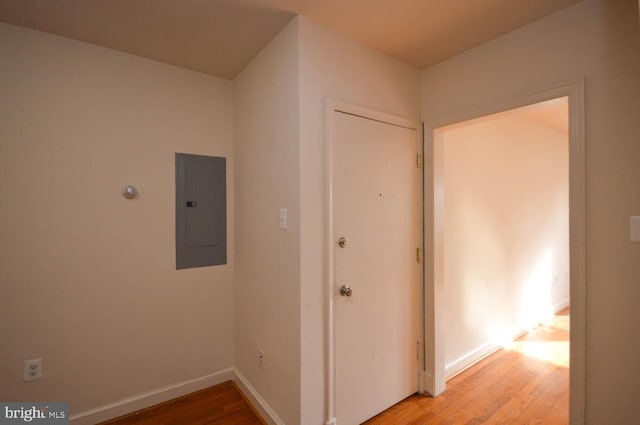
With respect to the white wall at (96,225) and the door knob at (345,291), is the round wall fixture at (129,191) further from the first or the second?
the door knob at (345,291)

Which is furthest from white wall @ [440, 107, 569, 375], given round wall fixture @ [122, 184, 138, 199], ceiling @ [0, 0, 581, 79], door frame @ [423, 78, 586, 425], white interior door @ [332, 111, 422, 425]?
round wall fixture @ [122, 184, 138, 199]


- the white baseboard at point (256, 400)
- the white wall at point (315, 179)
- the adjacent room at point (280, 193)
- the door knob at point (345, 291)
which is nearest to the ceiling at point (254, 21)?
the adjacent room at point (280, 193)

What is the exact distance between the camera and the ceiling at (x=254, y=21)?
1487mm

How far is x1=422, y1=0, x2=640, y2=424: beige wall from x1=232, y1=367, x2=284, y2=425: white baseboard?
1.70 metres

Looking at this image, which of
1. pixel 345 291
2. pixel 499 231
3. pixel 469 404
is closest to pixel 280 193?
pixel 345 291

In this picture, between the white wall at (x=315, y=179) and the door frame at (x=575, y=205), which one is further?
the white wall at (x=315, y=179)

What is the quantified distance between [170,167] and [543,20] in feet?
8.29

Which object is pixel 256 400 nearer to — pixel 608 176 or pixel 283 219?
pixel 283 219

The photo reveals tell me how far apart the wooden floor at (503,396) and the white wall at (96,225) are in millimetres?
1584

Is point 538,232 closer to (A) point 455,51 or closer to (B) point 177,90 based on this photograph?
(A) point 455,51

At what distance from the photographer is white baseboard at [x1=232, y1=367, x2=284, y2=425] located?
5.90 feet

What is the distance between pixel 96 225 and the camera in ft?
6.17

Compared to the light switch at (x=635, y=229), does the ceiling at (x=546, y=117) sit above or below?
above

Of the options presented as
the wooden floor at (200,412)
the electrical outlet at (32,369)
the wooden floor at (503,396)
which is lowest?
the wooden floor at (200,412)
